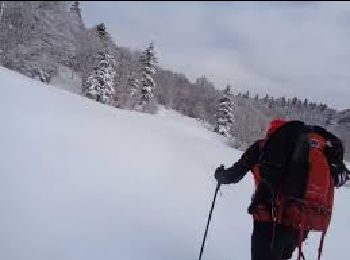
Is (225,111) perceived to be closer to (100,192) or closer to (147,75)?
(147,75)

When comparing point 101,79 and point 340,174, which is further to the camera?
point 101,79

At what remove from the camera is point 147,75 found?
218 ft

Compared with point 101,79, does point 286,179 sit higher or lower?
lower

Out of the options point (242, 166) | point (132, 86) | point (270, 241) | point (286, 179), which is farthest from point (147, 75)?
point (286, 179)

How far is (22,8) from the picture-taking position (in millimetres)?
48500

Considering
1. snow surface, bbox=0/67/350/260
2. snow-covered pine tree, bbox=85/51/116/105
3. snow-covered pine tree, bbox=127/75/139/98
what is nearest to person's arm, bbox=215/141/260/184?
snow surface, bbox=0/67/350/260

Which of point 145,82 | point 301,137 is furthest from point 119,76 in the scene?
point 301,137

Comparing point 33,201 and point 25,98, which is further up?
point 25,98

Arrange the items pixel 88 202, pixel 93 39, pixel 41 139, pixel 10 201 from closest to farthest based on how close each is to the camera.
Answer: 1. pixel 10 201
2. pixel 88 202
3. pixel 41 139
4. pixel 93 39

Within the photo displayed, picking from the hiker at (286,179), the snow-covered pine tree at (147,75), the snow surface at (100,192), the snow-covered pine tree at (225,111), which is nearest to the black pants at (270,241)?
the hiker at (286,179)

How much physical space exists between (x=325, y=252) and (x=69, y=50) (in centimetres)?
5378

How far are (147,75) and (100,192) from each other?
2373 inches

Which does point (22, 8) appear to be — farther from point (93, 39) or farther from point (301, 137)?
point (301, 137)

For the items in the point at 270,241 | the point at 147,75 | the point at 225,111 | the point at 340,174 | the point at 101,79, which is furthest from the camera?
the point at 147,75
